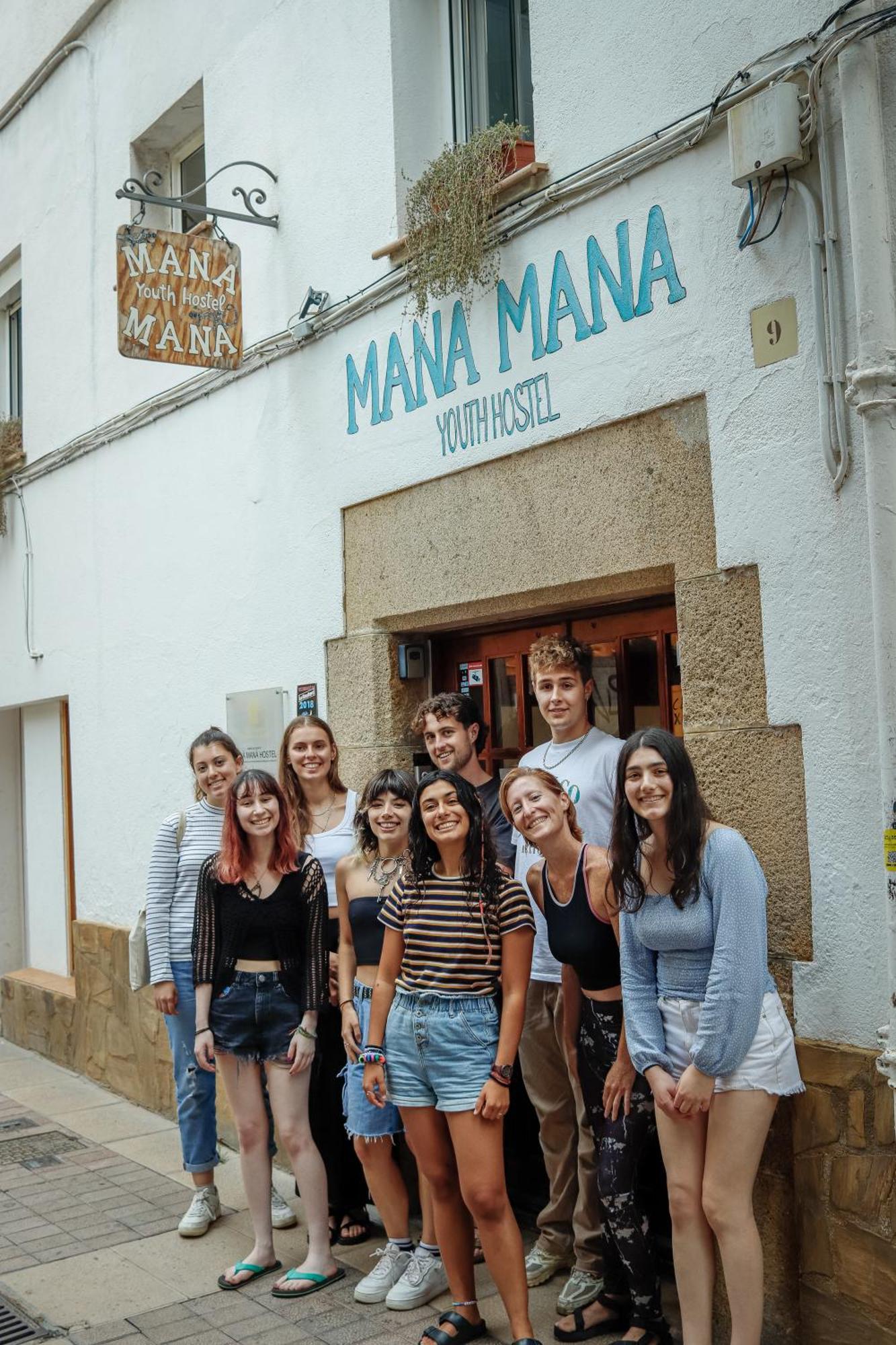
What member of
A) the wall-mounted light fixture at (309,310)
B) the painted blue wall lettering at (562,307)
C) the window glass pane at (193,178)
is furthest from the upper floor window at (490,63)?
the window glass pane at (193,178)

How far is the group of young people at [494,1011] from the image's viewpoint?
11.0ft

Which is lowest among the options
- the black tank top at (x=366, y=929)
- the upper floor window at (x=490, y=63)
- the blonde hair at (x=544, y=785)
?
the black tank top at (x=366, y=929)

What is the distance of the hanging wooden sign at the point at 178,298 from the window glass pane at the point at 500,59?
1435 millimetres

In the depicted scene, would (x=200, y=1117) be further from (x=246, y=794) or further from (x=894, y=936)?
(x=894, y=936)

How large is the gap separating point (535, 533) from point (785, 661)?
3.93ft

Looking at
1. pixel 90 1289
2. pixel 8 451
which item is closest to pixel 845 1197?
pixel 90 1289

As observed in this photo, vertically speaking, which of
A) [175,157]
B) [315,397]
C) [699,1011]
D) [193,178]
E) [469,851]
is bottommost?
[699,1011]

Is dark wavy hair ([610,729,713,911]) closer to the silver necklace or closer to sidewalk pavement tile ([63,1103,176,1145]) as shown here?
the silver necklace

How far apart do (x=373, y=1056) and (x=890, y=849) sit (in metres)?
1.66

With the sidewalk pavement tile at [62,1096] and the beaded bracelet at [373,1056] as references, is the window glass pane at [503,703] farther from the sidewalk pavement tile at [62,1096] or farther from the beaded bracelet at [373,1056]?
the sidewalk pavement tile at [62,1096]

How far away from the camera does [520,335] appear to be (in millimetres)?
4613

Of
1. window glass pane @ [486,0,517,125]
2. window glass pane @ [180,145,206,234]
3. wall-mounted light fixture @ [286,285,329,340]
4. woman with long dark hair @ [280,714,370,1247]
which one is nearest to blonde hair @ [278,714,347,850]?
woman with long dark hair @ [280,714,370,1247]

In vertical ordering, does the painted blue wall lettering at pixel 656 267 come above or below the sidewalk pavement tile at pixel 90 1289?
above

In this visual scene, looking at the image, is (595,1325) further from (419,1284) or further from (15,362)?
(15,362)
